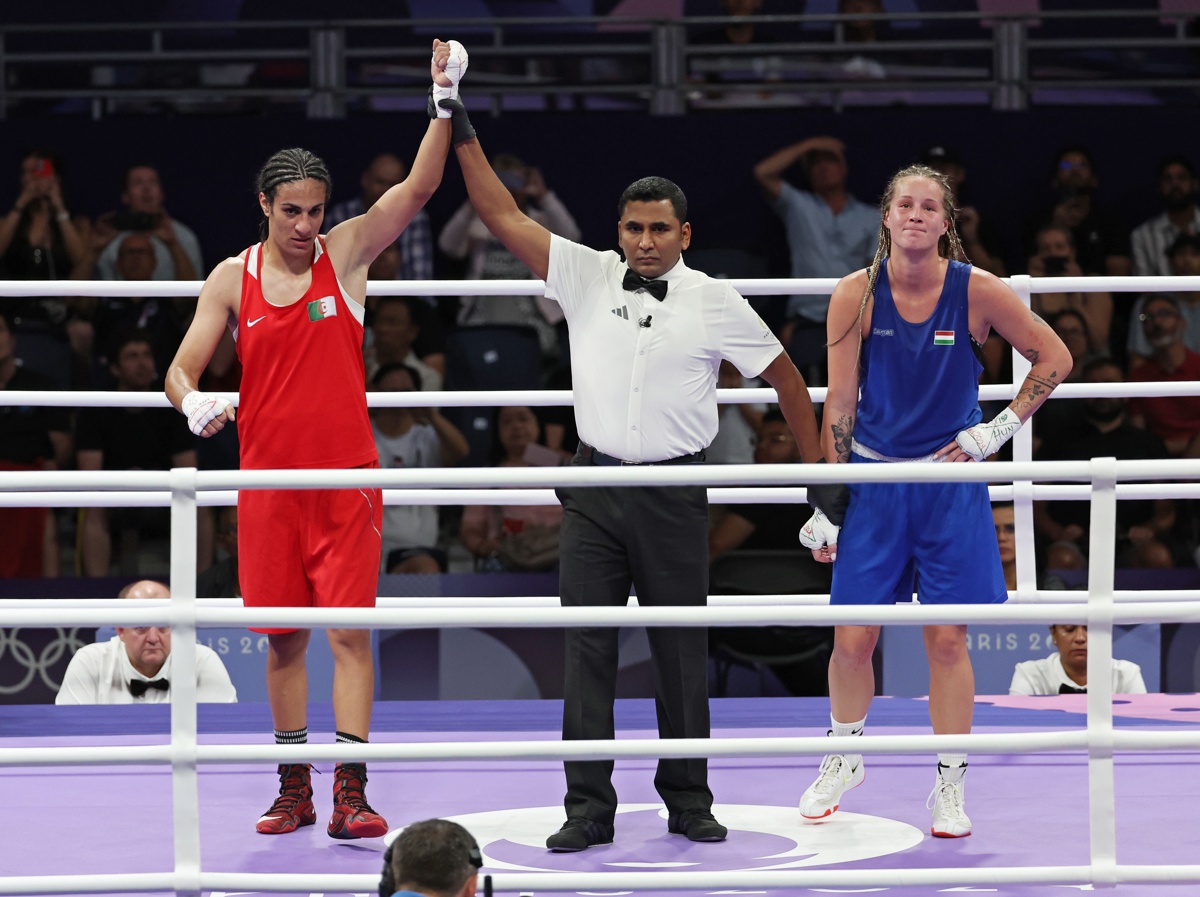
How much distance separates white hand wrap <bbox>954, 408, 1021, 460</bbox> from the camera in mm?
3262

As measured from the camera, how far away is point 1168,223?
754 centimetres

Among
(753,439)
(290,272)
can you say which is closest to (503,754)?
(290,272)

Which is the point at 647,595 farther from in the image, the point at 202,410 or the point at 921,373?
the point at 202,410

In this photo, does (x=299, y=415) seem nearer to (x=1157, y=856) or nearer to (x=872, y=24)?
(x=1157, y=856)

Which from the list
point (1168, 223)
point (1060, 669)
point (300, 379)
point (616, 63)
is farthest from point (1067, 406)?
point (300, 379)

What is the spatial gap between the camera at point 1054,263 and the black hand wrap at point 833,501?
4.35 m

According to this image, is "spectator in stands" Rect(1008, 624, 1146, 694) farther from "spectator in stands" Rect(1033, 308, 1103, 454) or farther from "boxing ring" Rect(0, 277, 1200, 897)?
"spectator in stands" Rect(1033, 308, 1103, 454)

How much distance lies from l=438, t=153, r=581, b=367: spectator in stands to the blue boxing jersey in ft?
12.3

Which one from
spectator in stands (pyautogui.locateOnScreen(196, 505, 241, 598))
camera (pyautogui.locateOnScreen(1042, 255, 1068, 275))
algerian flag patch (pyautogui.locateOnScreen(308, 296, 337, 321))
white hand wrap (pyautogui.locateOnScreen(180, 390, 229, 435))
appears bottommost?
spectator in stands (pyautogui.locateOnScreen(196, 505, 241, 598))

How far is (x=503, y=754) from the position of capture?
258cm

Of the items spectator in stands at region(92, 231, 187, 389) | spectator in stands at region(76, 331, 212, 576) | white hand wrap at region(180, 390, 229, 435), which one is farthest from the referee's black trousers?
spectator in stands at region(92, 231, 187, 389)

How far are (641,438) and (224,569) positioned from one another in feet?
10.7

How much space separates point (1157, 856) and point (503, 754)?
1348 millimetres

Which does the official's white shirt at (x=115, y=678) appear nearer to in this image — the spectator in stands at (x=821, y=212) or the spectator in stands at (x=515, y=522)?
the spectator in stands at (x=515, y=522)
